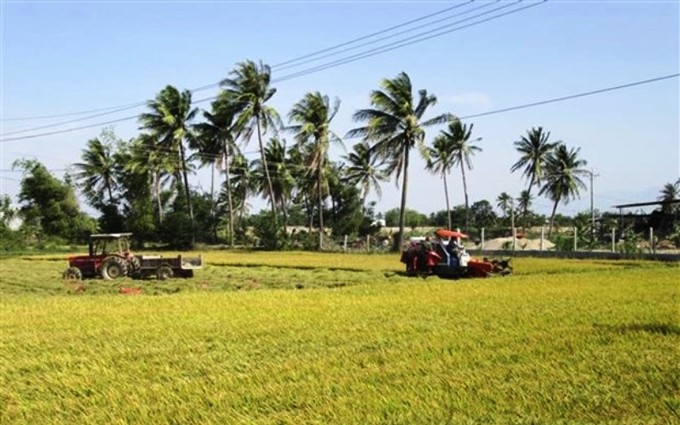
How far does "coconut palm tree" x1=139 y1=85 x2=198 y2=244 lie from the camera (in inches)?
2007

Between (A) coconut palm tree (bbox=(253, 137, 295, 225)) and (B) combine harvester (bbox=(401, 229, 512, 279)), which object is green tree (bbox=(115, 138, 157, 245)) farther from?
(B) combine harvester (bbox=(401, 229, 512, 279))

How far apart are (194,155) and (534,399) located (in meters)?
48.7

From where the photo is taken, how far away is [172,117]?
50.6 m

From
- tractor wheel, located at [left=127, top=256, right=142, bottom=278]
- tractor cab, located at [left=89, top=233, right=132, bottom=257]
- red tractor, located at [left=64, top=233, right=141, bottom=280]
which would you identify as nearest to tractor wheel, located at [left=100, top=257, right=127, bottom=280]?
red tractor, located at [left=64, top=233, right=141, bottom=280]

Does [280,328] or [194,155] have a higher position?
[194,155]

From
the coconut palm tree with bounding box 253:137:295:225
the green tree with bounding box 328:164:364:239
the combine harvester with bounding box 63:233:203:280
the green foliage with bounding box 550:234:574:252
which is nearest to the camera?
the combine harvester with bounding box 63:233:203:280

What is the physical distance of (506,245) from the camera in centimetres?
3909

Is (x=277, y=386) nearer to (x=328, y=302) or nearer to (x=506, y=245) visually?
(x=328, y=302)

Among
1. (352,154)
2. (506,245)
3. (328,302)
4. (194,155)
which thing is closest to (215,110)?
(194,155)

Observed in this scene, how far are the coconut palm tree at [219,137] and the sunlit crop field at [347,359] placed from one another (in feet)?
114

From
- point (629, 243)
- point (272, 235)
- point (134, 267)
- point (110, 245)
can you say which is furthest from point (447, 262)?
→ point (272, 235)

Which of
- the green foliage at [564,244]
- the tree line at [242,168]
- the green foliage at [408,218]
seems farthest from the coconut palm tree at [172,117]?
the green foliage at [408,218]

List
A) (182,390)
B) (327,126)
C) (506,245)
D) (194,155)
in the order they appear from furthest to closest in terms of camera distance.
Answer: (194,155) < (327,126) < (506,245) < (182,390)

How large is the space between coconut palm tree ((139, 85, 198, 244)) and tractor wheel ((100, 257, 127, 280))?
27.9m
